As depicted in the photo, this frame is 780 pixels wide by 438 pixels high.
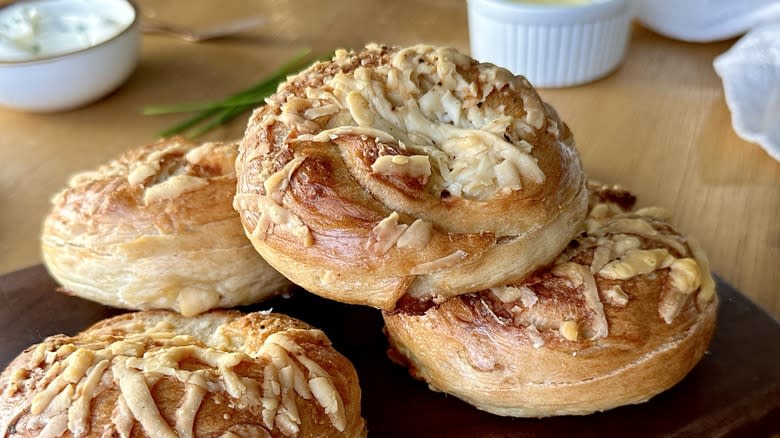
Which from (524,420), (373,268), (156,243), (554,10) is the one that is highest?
(373,268)

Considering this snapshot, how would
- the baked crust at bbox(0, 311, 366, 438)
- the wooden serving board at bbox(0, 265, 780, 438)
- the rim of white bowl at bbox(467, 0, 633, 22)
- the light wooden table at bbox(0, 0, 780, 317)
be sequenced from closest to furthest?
1. the baked crust at bbox(0, 311, 366, 438)
2. the wooden serving board at bbox(0, 265, 780, 438)
3. the light wooden table at bbox(0, 0, 780, 317)
4. the rim of white bowl at bbox(467, 0, 633, 22)

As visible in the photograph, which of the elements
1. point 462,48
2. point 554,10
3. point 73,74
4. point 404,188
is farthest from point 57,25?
point 404,188

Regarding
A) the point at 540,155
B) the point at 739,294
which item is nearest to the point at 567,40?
the point at 739,294

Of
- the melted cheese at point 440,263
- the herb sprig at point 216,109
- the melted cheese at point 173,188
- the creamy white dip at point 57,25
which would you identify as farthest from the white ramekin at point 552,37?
the melted cheese at point 440,263

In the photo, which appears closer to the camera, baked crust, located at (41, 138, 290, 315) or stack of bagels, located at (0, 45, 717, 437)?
stack of bagels, located at (0, 45, 717, 437)

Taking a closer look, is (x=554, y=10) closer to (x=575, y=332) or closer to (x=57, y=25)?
(x=575, y=332)

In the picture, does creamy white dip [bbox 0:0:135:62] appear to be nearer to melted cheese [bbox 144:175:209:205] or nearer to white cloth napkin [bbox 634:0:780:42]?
melted cheese [bbox 144:175:209:205]

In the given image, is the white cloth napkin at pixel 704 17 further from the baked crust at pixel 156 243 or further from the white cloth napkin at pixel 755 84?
the baked crust at pixel 156 243

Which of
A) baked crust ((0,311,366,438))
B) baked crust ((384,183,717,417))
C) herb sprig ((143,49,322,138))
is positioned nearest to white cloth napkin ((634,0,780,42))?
herb sprig ((143,49,322,138))
